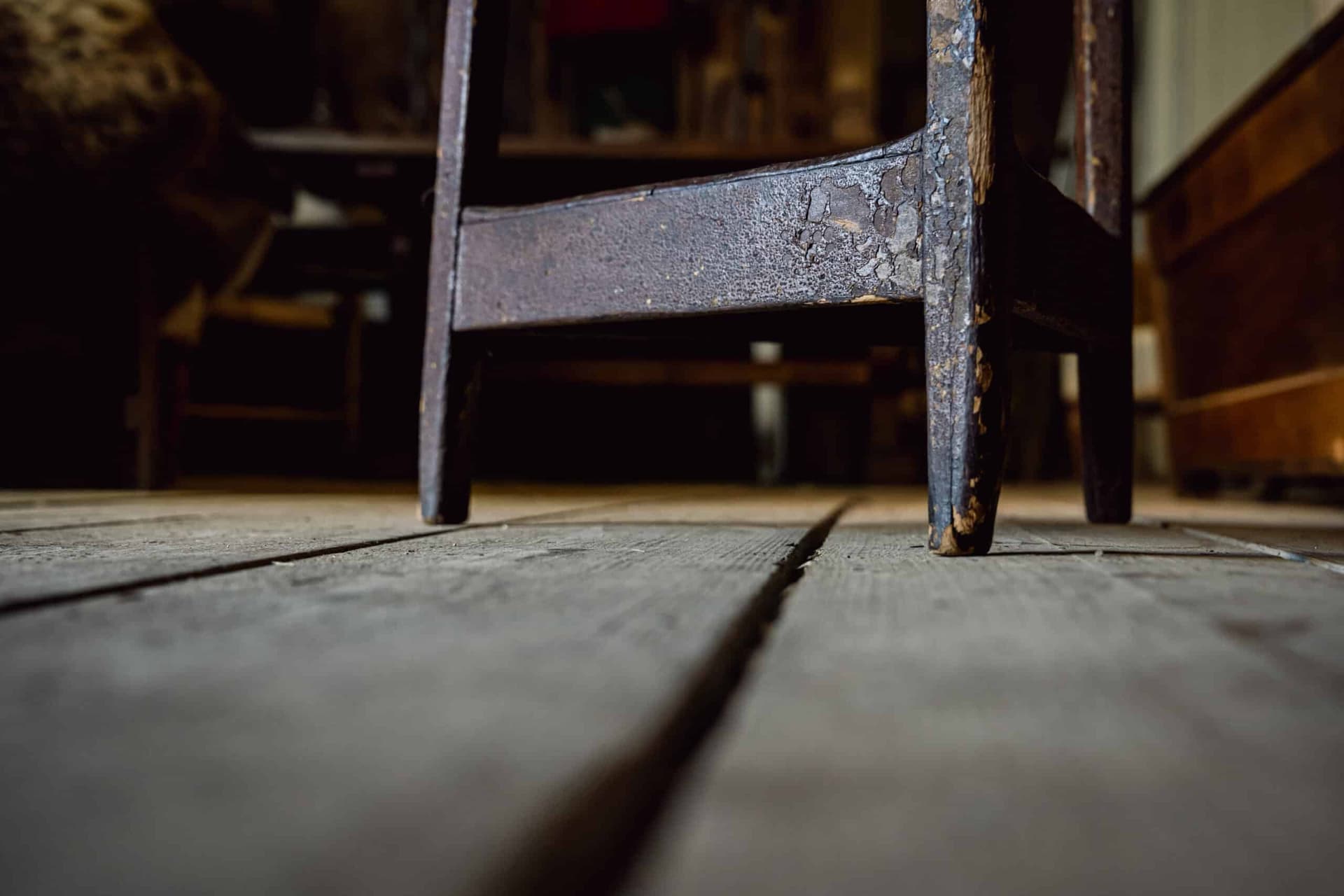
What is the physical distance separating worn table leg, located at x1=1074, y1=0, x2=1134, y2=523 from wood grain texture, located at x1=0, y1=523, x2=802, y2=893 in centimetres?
85

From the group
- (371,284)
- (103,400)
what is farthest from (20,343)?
(371,284)

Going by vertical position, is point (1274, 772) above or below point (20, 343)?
below

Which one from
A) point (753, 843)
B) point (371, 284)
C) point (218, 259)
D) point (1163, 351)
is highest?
Answer: point (371, 284)

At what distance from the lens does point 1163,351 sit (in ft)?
8.81

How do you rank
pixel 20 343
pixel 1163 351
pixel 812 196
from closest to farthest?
pixel 812 196
pixel 20 343
pixel 1163 351

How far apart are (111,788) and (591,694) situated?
0.12 m

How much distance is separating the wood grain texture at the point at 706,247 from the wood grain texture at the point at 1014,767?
46cm

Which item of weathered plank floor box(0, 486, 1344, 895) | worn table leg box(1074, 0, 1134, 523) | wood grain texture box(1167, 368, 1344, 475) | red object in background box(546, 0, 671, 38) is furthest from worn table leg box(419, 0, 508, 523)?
red object in background box(546, 0, 671, 38)

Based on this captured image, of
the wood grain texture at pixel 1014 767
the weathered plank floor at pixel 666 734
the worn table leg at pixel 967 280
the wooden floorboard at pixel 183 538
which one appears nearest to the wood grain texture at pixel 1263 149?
the worn table leg at pixel 967 280

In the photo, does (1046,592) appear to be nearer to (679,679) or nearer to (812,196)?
(679,679)

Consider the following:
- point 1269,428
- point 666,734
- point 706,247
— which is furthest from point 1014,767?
point 1269,428

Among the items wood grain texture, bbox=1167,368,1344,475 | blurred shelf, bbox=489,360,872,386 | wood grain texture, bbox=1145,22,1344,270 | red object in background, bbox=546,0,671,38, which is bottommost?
wood grain texture, bbox=1167,368,1344,475

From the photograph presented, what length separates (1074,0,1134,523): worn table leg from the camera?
1160 millimetres

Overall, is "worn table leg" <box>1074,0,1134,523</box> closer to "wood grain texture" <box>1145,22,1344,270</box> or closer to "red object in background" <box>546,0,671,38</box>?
"wood grain texture" <box>1145,22,1344,270</box>
